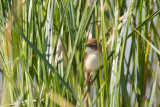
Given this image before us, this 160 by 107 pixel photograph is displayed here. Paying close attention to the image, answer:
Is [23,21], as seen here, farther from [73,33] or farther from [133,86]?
[133,86]

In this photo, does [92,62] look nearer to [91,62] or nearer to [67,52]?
[91,62]

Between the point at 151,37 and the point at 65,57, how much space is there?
68 centimetres

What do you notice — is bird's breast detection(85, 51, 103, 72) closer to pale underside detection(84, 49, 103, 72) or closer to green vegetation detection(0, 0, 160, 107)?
pale underside detection(84, 49, 103, 72)

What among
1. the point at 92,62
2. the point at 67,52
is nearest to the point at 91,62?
the point at 92,62

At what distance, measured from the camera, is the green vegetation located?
1035 mm

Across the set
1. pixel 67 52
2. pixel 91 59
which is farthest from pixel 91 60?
pixel 67 52

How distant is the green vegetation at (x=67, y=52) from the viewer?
1035 mm

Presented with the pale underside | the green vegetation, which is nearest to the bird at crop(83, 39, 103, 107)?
the pale underside

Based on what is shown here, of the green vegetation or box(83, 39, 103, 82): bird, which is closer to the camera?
the green vegetation

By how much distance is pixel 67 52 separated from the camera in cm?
126

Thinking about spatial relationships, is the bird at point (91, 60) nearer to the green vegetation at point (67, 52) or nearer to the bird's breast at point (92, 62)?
the bird's breast at point (92, 62)

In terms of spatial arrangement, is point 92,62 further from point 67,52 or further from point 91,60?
point 67,52

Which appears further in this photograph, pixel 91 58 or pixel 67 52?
pixel 91 58

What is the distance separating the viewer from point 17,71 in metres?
1.36
